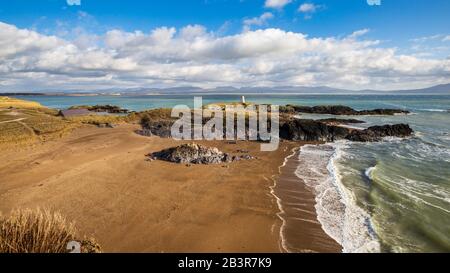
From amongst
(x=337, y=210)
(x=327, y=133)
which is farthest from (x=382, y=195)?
(x=327, y=133)

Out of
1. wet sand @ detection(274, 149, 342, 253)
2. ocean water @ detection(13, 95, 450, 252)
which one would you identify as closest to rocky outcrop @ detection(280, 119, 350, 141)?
ocean water @ detection(13, 95, 450, 252)

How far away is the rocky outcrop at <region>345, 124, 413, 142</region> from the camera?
31.3m

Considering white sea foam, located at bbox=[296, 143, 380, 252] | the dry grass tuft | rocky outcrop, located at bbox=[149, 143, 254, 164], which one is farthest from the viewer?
rocky outcrop, located at bbox=[149, 143, 254, 164]

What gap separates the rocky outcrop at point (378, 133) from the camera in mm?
31263

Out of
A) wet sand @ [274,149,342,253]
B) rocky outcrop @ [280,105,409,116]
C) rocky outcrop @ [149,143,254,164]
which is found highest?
rocky outcrop @ [280,105,409,116]

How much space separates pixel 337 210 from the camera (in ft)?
42.9

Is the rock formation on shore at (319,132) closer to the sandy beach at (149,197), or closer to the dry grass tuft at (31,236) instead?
the sandy beach at (149,197)

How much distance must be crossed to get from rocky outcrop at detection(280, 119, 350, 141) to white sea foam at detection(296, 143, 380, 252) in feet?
30.6

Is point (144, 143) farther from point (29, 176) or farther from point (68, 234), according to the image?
point (68, 234)

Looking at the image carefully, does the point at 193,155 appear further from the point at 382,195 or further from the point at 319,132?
the point at 319,132

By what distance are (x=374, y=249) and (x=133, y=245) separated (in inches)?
306

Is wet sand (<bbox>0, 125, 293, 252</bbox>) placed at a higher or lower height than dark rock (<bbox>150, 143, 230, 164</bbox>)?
lower

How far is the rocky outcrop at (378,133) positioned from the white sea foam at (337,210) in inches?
424

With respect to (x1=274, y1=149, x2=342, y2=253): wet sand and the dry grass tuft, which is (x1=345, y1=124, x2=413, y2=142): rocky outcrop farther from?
the dry grass tuft
